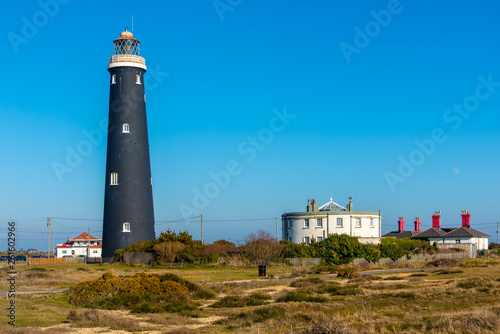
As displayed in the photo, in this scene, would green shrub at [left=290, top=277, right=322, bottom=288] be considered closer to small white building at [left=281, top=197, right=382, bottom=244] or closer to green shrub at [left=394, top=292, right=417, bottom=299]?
green shrub at [left=394, top=292, right=417, bottom=299]

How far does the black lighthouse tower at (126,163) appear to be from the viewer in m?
51.5

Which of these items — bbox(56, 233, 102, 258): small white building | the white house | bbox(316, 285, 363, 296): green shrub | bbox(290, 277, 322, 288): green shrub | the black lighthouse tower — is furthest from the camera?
bbox(56, 233, 102, 258): small white building

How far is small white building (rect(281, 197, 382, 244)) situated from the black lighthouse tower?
56.7 ft

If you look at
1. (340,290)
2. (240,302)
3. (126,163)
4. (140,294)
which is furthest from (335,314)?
(126,163)

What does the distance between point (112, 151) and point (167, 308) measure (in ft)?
107

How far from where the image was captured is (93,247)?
9581cm

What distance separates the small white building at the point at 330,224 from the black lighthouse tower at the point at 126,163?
1728 cm

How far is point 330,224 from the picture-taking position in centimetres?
6053

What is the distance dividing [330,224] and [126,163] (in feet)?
77.3

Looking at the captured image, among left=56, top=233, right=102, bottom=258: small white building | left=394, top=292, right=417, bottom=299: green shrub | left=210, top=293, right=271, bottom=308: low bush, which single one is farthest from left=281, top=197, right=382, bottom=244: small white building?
left=56, top=233, right=102, bottom=258: small white building

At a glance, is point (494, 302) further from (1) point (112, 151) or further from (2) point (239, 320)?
(1) point (112, 151)

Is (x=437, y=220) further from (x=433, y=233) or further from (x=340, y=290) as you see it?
(x=340, y=290)

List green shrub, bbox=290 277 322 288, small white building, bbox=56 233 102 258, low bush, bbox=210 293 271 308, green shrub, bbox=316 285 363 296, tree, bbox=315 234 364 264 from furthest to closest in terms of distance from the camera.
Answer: small white building, bbox=56 233 102 258, tree, bbox=315 234 364 264, green shrub, bbox=290 277 322 288, green shrub, bbox=316 285 363 296, low bush, bbox=210 293 271 308

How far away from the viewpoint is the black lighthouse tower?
5150 cm
